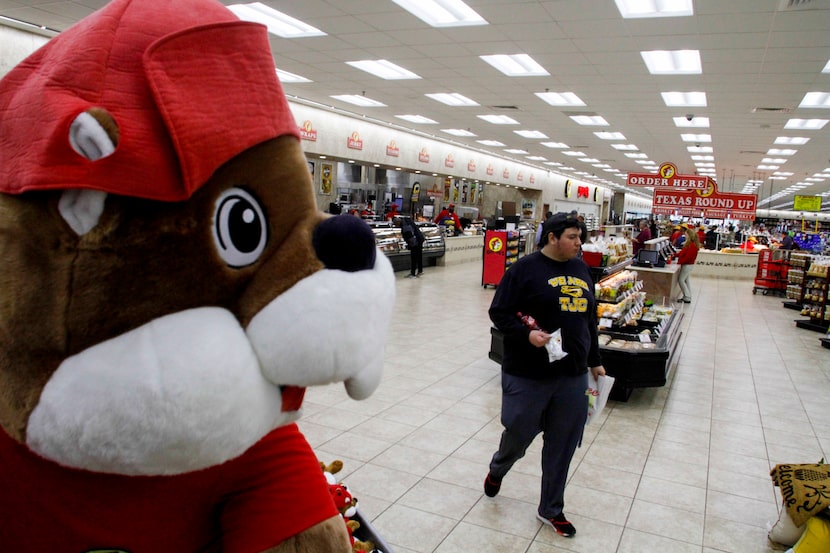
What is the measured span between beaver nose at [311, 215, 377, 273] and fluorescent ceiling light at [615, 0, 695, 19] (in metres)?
6.31

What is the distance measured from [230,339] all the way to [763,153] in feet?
64.6

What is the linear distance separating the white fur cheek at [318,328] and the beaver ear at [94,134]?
29 cm

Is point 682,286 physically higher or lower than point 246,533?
lower

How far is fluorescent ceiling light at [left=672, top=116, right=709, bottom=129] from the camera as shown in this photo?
12.6 metres

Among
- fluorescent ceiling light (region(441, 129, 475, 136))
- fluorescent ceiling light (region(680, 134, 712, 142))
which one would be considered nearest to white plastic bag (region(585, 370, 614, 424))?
fluorescent ceiling light (region(680, 134, 712, 142))

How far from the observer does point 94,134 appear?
29.6 inches

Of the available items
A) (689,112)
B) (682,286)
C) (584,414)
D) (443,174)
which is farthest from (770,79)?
(443,174)

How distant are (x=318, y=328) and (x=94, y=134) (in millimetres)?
378

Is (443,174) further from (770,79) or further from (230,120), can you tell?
(230,120)

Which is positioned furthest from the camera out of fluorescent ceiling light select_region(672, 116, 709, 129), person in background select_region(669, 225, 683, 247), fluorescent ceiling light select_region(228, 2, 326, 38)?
person in background select_region(669, 225, 683, 247)

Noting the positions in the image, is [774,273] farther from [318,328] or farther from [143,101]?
[143,101]

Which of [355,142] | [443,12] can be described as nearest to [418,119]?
[355,142]

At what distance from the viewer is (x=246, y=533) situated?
107 centimetres

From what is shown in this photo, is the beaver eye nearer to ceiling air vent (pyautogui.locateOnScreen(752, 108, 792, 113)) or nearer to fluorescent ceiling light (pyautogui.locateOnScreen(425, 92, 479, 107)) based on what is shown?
fluorescent ceiling light (pyautogui.locateOnScreen(425, 92, 479, 107))
